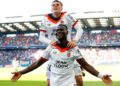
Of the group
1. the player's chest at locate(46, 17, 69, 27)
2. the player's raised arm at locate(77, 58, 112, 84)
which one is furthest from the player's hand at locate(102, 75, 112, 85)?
the player's chest at locate(46, 17, 69, 27)

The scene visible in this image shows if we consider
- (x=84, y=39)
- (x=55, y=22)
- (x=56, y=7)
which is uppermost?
(x=56, y=7)

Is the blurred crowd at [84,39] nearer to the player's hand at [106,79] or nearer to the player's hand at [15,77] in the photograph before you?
the player's hand at [106,79]

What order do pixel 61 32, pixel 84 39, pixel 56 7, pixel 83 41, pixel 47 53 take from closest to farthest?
1. pixel 61 32
2. pixel 47 53
3. pixel 56 7
4. pixel 83 41
5. pixel 84 39

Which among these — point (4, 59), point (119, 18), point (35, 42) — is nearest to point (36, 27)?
point (35, 42)

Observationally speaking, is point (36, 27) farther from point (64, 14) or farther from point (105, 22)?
point (64, 14)

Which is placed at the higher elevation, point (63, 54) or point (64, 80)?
point (63, 54)

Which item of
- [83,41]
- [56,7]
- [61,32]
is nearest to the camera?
[61,32]

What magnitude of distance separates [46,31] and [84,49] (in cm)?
4169

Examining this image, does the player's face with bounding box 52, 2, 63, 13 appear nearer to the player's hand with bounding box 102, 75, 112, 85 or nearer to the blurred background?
the player's hand with bounding box 102, 75, 112, 85

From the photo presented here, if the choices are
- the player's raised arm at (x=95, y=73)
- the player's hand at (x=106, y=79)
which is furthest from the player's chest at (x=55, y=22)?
the player's hand at (x=106, y=79)

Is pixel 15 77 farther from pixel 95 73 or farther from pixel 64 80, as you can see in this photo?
pixel 95 73

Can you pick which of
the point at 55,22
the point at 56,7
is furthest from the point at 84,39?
the point at 56,7

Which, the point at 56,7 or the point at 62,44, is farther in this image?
the point at 56,7

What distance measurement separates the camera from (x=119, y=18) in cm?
4328
